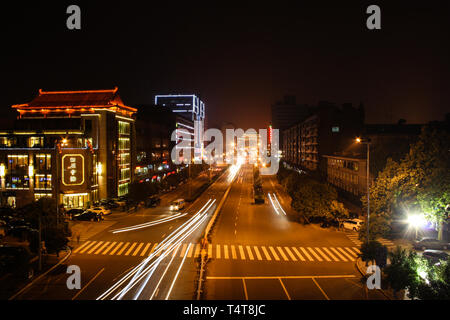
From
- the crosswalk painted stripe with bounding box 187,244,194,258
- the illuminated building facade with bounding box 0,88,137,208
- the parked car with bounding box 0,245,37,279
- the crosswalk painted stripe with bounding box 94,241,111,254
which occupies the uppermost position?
the illuminated building facade with bounding box 0,88,137,208

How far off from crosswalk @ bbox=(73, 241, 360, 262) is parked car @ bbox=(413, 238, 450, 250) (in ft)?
18.9

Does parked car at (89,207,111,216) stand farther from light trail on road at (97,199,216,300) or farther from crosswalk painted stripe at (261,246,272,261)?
crosswalk painted stripe at (261,246,272,261)

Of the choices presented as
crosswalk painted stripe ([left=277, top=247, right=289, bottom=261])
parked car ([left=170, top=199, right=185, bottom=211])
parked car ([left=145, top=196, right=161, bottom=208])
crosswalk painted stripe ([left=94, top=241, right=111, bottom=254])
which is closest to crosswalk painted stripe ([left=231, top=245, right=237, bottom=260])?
crosswalk painted stripe ([left=277, top=247, right=289, bottom=261])

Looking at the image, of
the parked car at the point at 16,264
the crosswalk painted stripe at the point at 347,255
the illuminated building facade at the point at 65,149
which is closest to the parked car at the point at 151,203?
the illuminated building facade at the point at 65,149

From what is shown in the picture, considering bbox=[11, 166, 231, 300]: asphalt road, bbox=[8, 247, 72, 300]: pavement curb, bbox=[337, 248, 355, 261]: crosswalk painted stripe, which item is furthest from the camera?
bbox=[337, 248, 355, 261]: crosswalk painted stripe

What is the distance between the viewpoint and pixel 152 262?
24.4m

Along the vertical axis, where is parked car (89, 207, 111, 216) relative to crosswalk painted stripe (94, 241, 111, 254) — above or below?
above

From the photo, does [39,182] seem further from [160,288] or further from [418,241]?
[418,241]

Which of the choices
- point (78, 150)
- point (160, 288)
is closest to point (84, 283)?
point (160, 288)

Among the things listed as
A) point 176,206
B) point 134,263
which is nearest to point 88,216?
point 176,206

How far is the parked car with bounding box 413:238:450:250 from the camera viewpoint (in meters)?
28.9

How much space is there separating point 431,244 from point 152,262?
24575 mm

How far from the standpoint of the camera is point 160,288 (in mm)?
19250

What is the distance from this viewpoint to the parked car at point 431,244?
2886cm
